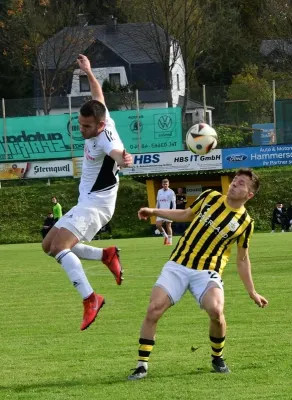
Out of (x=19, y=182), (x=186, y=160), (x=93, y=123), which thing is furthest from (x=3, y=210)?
(x=93, y=123)

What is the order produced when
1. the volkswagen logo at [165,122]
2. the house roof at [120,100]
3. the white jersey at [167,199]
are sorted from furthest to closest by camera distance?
the house roof at [120,100] → the volkswagen logo at [165,122] → the white jersey at [167,199]

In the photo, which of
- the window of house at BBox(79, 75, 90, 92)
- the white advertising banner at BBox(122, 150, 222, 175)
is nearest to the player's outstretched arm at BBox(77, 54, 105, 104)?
the white advertising banner at BBox(122, 150, 222, 175)

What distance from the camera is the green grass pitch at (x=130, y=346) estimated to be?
323 inches

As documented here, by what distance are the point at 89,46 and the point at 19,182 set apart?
95.6ft

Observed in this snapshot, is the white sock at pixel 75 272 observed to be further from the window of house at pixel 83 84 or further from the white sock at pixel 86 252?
the window of house at pixel 83 84

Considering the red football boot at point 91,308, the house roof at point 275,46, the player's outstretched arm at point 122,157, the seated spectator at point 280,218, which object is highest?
the house roof at point 275,46

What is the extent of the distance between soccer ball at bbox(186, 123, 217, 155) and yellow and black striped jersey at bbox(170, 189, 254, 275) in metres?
1.46

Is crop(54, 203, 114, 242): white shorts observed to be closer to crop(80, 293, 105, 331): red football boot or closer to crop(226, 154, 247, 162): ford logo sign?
crop(80, 293, 105, 331): red football boot

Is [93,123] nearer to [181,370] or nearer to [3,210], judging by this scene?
[181,370]

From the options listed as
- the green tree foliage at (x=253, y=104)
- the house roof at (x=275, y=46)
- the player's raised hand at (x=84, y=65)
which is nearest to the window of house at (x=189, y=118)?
the green tree foliage at (x=253, y=104)

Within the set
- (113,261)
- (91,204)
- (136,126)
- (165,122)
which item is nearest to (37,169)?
(136,126)

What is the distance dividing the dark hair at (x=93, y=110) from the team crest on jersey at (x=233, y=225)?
5.29 ft

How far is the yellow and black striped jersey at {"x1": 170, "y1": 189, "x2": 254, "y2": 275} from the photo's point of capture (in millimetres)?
8766

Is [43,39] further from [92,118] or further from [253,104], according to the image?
[92,118]
